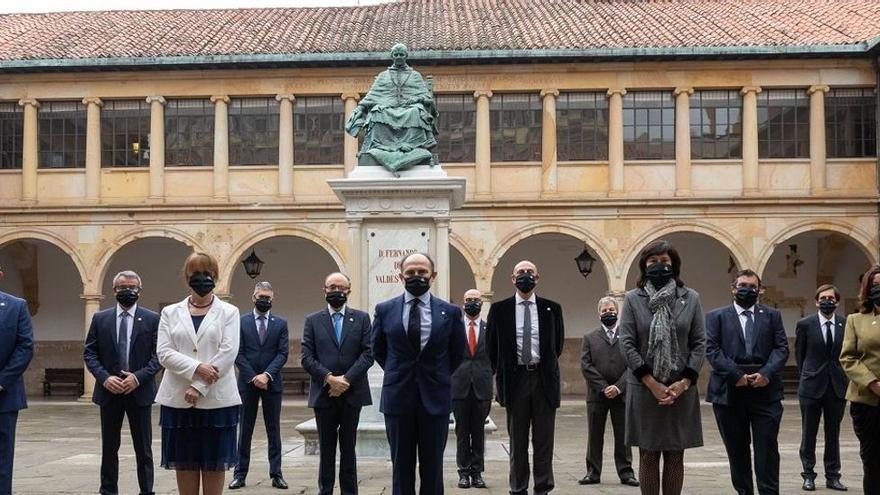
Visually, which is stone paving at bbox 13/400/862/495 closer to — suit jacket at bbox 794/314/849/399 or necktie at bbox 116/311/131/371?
suit jacket at bbox 794/314/849/399

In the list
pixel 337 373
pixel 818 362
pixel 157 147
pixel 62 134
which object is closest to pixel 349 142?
pixel 157 147

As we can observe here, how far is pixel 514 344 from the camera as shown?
9055mm

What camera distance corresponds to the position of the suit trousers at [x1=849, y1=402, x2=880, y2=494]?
8.07 metres

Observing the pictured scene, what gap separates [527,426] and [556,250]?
69.6 ft

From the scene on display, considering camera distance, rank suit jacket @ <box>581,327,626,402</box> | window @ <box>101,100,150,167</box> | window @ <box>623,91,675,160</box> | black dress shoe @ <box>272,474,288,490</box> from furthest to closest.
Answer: window @ <box>101,100,150,167</box>
window @ <box>623,91,675,160</box>
suit jacket @ <box>581,327,626,402</box>
black dress shoe @ <box>272,474,288,490</box>

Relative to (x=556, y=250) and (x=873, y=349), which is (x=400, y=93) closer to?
(x=873, y=349)

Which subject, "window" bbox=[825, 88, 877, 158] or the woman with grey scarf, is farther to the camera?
"window" bbox=[825, 88, 877, 158]

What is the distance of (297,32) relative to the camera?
29828mm

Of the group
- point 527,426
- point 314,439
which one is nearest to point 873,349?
point 527,426

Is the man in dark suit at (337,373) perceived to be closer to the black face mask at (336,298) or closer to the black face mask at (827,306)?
the black face mask at (336,298)

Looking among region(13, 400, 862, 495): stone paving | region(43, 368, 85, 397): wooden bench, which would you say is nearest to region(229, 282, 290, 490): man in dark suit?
region(13, 400, 862, 495): stone paving

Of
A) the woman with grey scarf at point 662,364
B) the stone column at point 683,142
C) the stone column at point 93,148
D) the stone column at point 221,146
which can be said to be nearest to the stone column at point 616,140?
the stone column at point 683,142

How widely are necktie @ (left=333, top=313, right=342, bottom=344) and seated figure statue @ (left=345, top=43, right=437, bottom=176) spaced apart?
295 cm

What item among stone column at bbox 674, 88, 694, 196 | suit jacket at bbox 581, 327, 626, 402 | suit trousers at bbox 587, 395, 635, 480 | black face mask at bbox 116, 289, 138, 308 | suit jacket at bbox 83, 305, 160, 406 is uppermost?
stone column at bbox 674, 88, 694, 196
